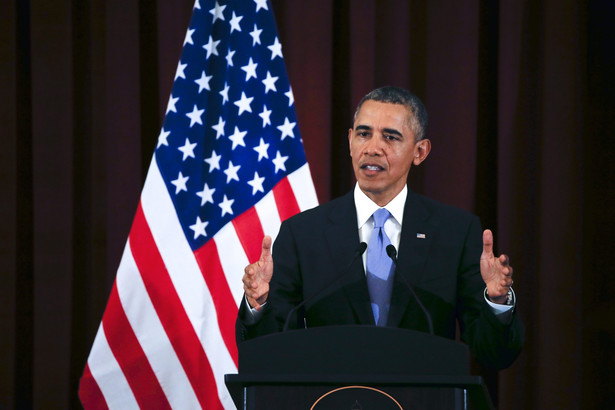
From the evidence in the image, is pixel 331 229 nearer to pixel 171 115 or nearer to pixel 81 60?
pixel 171 115

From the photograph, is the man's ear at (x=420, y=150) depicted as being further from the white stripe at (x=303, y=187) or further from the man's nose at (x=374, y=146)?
the white stripe at (x=303, y=187)

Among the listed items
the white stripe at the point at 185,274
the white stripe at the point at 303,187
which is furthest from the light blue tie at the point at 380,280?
the white stripe at the point at 185,274

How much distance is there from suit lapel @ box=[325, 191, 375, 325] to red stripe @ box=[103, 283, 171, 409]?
1.05 meters

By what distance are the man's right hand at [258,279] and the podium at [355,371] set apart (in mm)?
262

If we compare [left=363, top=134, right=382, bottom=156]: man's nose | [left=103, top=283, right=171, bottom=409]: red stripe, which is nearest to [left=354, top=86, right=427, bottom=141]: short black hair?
[left=363, top=134, right=382, bottom=156]: man's nose

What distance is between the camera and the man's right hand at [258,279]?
1573 mm

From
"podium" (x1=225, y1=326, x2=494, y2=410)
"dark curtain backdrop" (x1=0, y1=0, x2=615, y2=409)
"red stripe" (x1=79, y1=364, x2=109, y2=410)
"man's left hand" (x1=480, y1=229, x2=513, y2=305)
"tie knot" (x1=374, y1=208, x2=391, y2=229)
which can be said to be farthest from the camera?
"dark curtain backdrop" (x1=0, y1=0, x2=615, y2=409)

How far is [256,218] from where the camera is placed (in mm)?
2705

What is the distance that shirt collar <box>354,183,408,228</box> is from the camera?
2029 millimetres

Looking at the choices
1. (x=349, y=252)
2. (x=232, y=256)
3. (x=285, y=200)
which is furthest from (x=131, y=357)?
(x=349, y=252)

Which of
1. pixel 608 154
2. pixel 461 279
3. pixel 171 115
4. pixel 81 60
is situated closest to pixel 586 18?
pixel 608 154

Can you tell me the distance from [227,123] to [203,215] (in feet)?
1.27

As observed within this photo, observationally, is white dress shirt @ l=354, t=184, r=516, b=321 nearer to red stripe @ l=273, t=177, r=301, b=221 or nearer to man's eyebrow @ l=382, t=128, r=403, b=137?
man's eyebrow @ l=382, t=128, r=403, b=137

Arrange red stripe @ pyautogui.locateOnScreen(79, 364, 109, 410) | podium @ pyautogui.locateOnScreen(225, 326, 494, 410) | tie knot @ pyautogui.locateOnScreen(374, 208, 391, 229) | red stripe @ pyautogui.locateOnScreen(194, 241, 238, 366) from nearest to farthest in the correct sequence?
podium @ pyautogui.locateOnScreen(225, 326, 494, 410) → tie knot @ pyautogui.locateOnScreen(374, 208, 391, 229) → red stripe @ pyautogui.locateOnScreen(79, 364, 109, 410) → red stripe @ pyautogui.locateOnScreen(194, 241, 238, 366)
